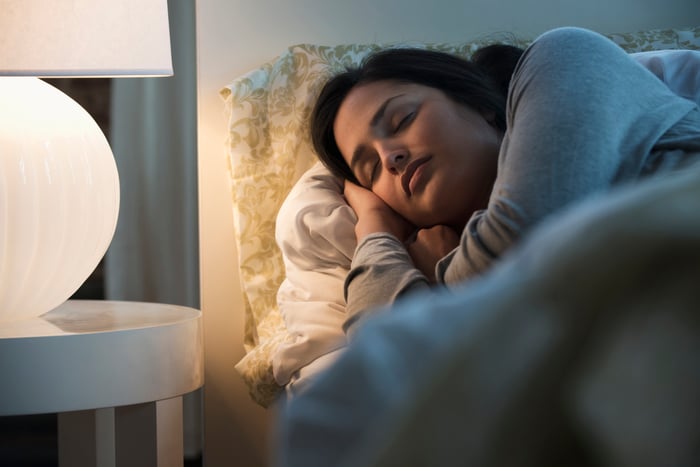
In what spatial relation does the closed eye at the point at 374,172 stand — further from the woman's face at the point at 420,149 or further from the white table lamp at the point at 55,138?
the white table lamp at the point at 55,138

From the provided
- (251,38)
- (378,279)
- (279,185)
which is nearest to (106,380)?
(378,279)

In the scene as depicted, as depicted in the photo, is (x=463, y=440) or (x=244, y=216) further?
(x=244, y=216)

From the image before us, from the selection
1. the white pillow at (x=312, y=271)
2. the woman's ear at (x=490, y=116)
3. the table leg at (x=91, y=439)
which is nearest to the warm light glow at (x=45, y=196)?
the table leg at (x=91, y=439)

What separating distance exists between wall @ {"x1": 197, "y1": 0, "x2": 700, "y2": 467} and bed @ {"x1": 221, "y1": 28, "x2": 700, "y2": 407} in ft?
0.26

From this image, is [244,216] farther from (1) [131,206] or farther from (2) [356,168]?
(1) [131,206]

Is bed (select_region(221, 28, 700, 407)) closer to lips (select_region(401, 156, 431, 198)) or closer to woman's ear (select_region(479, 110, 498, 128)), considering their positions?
lips (select_region(401, 156, 431, 198))

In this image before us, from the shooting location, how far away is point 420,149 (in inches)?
49.5

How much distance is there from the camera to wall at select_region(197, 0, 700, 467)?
1.70m

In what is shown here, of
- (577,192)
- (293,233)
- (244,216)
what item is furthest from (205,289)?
(577,192)

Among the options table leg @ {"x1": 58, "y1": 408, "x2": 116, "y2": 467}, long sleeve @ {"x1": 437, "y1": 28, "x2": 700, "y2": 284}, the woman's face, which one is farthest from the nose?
table leg @ {"x1": 58, "y1": 408, "x2": 116, "y2": 467}

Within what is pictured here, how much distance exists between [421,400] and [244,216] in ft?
4.42

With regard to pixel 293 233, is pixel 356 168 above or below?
above

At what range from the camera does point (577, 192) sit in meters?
0.82

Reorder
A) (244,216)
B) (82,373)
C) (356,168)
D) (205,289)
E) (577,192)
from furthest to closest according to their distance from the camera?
1. (205,289)
2. (244,216)
3. (356,168)
4. (82,373)
5. (577,192)
